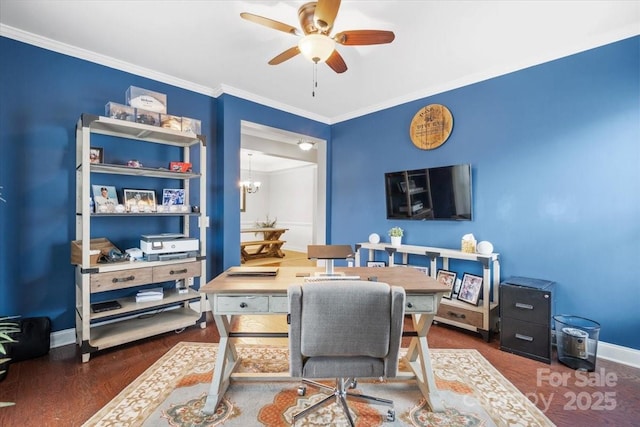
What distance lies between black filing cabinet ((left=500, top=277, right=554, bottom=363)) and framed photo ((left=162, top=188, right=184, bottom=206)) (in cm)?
332

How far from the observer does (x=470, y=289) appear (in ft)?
10.3

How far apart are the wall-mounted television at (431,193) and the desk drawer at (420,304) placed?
1.85 metres

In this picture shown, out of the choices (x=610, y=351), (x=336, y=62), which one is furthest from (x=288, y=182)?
(x=610, y=351)

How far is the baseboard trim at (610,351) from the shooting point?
2381 mm

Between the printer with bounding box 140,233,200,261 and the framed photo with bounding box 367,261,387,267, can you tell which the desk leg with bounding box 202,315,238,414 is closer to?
the printer with bounding box 140,233,200,261

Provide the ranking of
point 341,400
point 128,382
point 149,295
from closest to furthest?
point 341,400
point 128,382
point 149,295

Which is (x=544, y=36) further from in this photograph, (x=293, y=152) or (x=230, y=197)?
(x=293, y=152)

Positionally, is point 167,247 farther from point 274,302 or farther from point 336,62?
point 336,62

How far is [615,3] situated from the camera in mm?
2105

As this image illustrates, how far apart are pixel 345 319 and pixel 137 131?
107 inches

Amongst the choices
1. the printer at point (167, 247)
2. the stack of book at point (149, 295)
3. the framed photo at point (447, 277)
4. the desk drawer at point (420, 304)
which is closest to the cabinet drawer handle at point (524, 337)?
the framed photo at point (447, 277)

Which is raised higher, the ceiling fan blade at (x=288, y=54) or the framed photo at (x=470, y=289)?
the ceiling fan blade at (x=288, y=54)

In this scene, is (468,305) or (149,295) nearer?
(149,295)

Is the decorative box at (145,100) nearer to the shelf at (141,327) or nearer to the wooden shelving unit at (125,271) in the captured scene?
the wooden shelving unit at (125,271)
